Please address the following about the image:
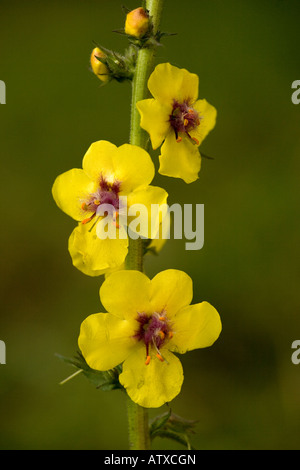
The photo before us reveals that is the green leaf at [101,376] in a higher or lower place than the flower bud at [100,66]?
lower

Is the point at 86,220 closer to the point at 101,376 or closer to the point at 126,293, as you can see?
the point at 126,293

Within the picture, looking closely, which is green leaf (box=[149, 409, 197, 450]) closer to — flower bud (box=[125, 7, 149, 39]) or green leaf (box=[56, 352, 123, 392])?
green leaf (box=[56, 352, 123, 392])

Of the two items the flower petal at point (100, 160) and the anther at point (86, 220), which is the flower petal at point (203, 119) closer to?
the flower petal at point (100, 160)

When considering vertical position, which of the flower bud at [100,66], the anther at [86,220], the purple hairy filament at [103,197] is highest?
the flower bud at [100,66]

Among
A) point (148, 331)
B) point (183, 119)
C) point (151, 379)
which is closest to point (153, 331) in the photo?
point (148, 331)

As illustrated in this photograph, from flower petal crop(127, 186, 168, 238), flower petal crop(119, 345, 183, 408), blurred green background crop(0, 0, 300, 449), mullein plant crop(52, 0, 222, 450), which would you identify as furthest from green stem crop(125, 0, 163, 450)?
blurred green background crop(0, 0, 300, 449)

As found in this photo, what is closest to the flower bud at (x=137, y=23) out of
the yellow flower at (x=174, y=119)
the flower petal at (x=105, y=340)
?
the yellow flower at (x=174, y=119)
